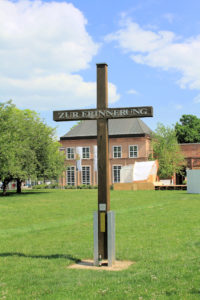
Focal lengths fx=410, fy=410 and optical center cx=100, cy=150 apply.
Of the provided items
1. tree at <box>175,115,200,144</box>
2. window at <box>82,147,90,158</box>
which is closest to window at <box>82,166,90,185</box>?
window at <box>82,147,90,158</box>

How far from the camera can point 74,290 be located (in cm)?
623

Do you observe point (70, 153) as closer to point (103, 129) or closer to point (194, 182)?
point (194, 182)

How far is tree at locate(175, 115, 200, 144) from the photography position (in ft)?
270

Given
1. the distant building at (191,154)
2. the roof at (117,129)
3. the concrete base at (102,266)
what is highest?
the roof at (117,129)

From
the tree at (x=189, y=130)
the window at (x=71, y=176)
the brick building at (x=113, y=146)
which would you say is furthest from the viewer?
the tree at (x=189, y=130)

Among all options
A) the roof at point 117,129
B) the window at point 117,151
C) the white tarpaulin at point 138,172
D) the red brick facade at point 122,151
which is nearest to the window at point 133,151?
the red brick facade at point 122,151

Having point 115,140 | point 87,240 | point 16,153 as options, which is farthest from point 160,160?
point 87,240

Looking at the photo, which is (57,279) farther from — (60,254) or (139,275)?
(60,254)

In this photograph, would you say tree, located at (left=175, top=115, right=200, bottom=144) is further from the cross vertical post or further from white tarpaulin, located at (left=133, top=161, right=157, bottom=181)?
the cross vertical post

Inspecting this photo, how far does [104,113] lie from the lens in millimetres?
8688

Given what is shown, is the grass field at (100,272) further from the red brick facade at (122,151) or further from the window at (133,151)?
the window at (133,151)

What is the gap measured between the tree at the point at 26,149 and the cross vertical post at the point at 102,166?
2784 centimetres

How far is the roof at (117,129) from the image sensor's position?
211 ft

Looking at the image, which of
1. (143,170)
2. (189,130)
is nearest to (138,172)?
(143,170)
